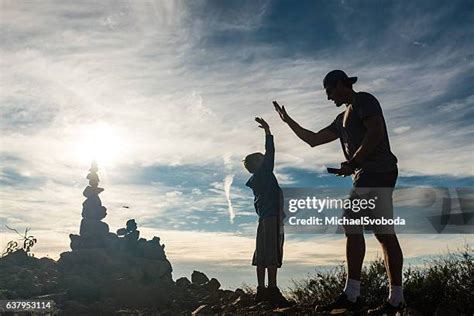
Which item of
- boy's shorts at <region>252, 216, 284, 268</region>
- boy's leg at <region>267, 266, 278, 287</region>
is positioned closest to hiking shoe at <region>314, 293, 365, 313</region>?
boy's leg at <region>267, 266, 278, 287</region>

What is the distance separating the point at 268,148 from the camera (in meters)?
8.65

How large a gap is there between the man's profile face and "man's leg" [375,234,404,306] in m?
1.73

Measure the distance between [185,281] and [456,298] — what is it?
14.6 metres

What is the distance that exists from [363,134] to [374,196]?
759mm

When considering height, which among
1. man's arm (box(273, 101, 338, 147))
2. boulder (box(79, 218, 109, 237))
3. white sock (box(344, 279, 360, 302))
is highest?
boulder (box(79, 218, 109, 237))

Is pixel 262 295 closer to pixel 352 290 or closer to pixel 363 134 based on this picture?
pixel 352 290

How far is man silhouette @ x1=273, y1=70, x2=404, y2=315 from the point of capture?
6.01 meters

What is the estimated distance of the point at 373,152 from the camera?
20.3 ft

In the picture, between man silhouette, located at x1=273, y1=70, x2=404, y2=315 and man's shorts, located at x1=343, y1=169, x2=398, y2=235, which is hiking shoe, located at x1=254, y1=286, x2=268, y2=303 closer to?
man silhouette, located at x1=273, y1=70, x2=404, y2=315

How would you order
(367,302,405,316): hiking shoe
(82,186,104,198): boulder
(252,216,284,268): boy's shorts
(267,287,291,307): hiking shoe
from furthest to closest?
(82,186,104,198): boulder < (252,216,284,268): boy's shorts < (267,287,291,307): hiking shoe < (367,302,405,316): hiking shoe

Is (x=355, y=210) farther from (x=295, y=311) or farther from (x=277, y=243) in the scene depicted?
(x=277, y=243)

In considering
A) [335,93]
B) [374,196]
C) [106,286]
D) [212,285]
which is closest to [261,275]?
[374,196]

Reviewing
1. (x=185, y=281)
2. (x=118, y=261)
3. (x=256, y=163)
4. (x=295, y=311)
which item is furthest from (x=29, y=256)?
(x=295, y=311)

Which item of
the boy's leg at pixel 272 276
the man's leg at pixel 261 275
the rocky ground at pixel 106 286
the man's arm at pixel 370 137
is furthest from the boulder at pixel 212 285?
the man's arm at pixel 370 137
